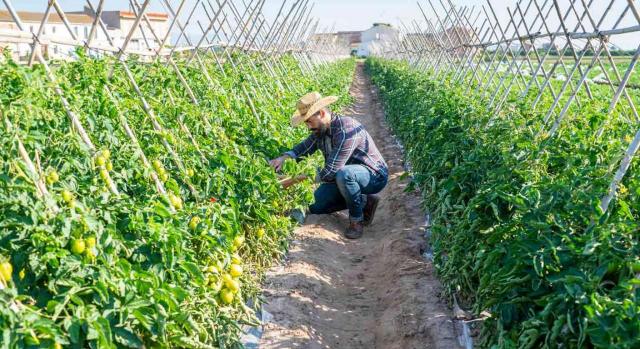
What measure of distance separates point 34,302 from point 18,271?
178mm

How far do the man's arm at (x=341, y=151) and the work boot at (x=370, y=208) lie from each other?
2.23 ft

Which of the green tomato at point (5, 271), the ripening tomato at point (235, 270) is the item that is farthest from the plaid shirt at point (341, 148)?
the green tomato at point (5, 271)

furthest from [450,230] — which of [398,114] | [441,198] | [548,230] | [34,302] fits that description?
[398,114]

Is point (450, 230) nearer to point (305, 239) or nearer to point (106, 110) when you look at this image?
point (305, 239)

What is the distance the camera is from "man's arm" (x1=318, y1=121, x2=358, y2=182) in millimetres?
5574

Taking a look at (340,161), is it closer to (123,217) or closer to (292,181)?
(292,181)

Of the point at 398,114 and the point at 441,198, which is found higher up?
the point at 398,114

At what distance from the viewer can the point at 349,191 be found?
570 centimetres

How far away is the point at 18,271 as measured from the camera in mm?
2357

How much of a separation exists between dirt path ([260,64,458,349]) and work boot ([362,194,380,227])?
4.2 inches

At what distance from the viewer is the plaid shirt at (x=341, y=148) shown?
5.59 meters

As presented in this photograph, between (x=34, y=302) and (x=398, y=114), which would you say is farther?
(x=398, y=114)

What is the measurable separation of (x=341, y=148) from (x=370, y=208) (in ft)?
2.91

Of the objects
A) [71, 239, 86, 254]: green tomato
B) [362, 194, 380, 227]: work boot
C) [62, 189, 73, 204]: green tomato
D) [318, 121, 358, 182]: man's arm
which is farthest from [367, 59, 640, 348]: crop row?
[62, 189, 73, 204]: green tomato
